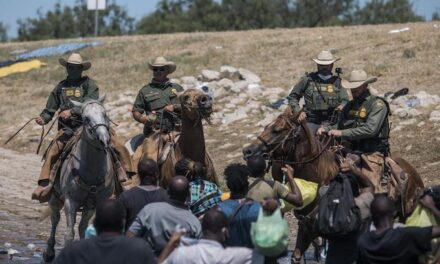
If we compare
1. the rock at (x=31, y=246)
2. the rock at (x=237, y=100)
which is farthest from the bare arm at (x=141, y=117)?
the rock at (x=237, y=100)

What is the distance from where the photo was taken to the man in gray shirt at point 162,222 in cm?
812

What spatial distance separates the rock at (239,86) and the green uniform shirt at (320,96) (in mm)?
15399

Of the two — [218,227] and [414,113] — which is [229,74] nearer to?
[414,113]

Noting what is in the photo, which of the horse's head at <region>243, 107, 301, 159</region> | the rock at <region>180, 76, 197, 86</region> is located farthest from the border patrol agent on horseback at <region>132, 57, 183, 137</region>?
the rock at <region>180, 76, 197, 86</region>

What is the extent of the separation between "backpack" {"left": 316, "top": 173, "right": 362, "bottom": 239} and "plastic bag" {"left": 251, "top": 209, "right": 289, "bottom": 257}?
182cm

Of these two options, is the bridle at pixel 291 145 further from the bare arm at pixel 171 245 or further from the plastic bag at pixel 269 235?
the plastic bag at pixel 269 235

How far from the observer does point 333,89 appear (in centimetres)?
1423

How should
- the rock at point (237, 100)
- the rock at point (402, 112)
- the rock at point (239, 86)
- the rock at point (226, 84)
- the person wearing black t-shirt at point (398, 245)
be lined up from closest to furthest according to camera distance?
the person wearing black t-shirt at point (398, 245) → the rock at point (402, 112) → the rock at point (237, 100) → the rock at point (239, 86) → the rock at point (226, 84)

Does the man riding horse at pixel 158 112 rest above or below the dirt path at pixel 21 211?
above

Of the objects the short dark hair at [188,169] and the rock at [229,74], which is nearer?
the short dark hair at [188,169]

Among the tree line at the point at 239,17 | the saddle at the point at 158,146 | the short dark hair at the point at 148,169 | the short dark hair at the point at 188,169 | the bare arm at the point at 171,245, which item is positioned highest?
the short dark hair at the point at 148,169

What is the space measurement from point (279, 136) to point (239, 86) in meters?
17.6

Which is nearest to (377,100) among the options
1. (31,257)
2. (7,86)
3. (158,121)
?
(158,121)

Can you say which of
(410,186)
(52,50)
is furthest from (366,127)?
(52,50)
